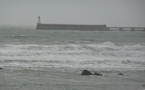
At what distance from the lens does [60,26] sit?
98.4 m

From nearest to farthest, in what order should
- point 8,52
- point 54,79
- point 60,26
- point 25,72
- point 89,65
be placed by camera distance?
1. point 54,79
2. point 25,72
3. point 89,65
4. point 8,52
5. point 60,26

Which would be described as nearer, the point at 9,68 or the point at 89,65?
the point at 9,68

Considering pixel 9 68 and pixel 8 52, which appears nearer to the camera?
pixel 9 68

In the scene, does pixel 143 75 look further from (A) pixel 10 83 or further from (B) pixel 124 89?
(A) pixel 10 83

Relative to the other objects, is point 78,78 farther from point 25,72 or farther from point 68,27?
point 68,27

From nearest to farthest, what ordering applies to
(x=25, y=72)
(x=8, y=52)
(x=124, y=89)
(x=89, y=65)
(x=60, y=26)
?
(x=124, y=89) < (x=25, y=72) < (x=89, y=65) < (x=8, y=52) < (x=60, y=26)

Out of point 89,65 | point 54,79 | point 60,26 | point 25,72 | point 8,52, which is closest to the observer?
point 54,79

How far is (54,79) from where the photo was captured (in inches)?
573

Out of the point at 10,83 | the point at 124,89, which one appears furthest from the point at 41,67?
the point at 124,89

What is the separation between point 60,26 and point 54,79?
84.2 meters

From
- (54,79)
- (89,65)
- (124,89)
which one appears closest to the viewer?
(124,89)

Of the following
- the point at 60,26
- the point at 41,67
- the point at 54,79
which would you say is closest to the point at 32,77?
the point at 54,79

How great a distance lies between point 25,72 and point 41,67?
2.39 metres

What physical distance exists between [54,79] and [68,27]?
278 feet
